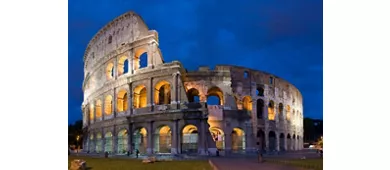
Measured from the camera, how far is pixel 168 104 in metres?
22.5

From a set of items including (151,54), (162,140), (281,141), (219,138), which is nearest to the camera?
(162,140)

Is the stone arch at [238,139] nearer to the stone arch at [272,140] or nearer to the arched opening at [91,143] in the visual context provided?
the stone arch at [272,140]

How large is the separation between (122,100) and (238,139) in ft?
31.7

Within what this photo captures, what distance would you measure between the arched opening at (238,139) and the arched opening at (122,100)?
899 centimetres

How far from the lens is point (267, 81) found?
28891 mm

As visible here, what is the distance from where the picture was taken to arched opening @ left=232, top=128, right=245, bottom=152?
25511 millimetres

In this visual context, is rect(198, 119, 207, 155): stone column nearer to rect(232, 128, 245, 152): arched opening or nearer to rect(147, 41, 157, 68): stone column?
rect(232, 128, 245, 152): arched opening

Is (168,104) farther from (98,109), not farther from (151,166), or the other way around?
(98,109)

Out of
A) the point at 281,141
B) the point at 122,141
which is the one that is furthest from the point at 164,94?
the point at 281,141

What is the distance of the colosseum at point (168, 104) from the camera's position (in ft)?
72.6

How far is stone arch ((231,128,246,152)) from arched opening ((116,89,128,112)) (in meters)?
8.98
